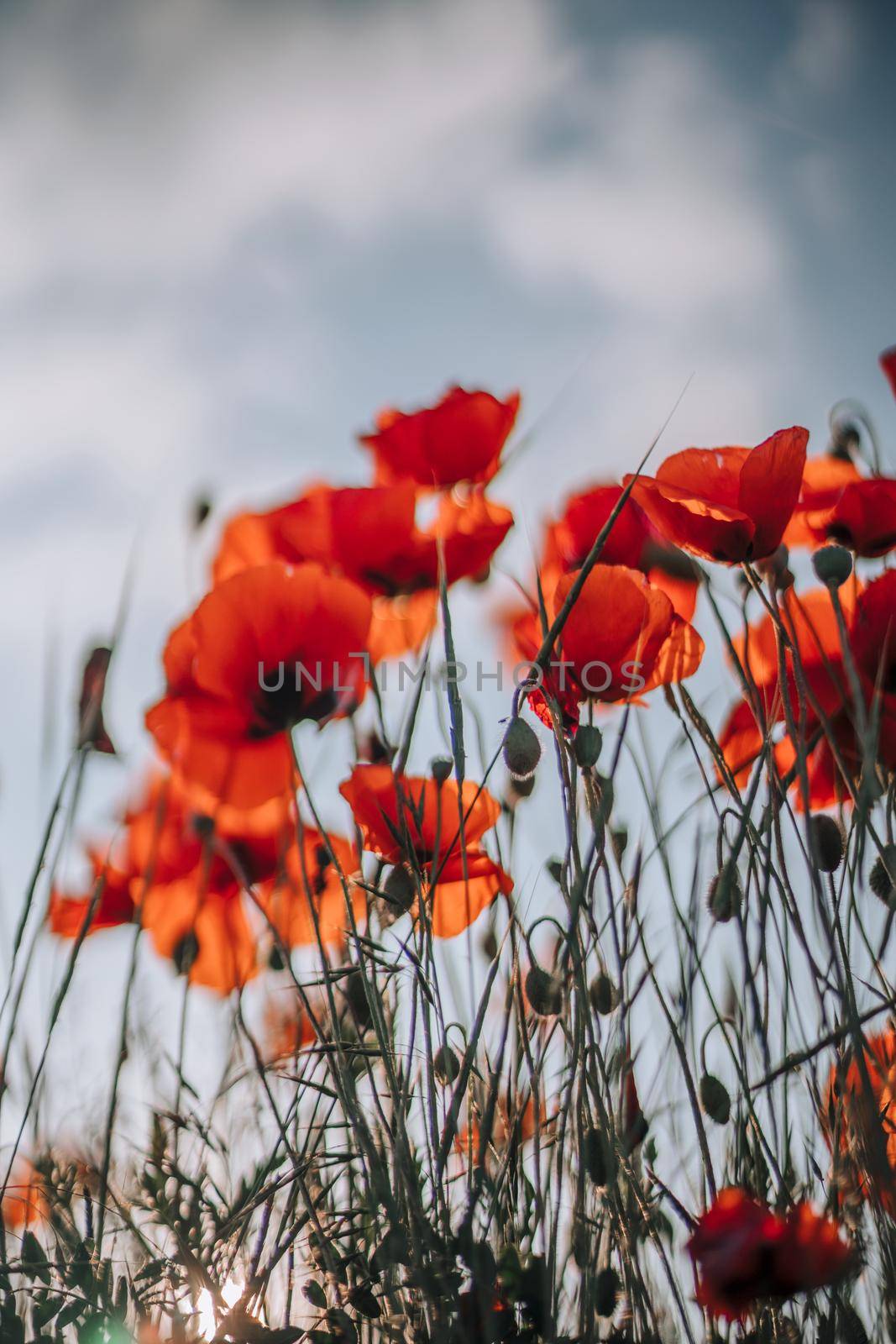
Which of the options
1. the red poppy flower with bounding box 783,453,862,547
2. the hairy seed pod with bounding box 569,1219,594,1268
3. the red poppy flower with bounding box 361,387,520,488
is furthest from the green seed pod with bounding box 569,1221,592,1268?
the red poppy flower with bounding box 361,387,520,488

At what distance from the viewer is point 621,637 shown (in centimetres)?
88

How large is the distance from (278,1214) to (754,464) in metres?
0.83

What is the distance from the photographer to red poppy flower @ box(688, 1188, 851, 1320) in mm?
508

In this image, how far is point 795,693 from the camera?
101 cm

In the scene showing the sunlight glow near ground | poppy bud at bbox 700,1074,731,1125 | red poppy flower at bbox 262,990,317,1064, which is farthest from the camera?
red poppy flower at bbox 262,990,317,1064

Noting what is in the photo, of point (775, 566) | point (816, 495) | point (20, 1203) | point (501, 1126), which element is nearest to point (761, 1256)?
point (501, 1126)

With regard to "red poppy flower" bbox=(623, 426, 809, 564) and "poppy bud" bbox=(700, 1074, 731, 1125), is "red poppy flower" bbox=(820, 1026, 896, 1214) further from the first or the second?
"red poppy flower" bbox=(623, 426, 809, 564)

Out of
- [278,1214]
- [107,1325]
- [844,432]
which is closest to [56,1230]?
[107,1325]

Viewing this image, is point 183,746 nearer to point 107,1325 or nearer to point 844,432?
point 107,1325

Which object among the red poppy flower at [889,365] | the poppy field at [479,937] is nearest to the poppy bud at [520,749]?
the poppy field at [479,937]

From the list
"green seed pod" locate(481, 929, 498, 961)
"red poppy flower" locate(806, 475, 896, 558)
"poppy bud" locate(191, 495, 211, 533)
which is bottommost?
"green seed pod" locate(481, 929, 498, 961)

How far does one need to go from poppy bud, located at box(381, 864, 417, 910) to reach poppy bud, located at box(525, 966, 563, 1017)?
4.7 inches

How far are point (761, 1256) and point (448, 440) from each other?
870 mm

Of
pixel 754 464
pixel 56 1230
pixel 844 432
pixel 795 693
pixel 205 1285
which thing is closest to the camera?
pixel 205 1285
